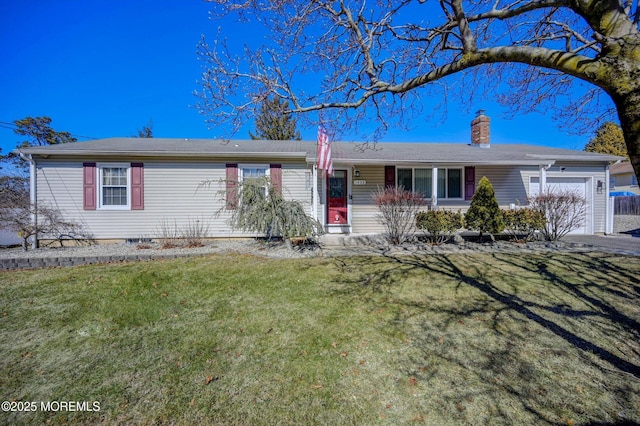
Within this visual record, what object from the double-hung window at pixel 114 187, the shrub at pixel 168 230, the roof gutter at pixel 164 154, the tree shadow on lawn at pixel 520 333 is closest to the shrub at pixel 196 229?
the shrub at pixel 168 230

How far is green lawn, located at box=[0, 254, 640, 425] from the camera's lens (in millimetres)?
2258

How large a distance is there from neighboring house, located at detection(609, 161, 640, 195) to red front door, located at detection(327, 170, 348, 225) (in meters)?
25.0

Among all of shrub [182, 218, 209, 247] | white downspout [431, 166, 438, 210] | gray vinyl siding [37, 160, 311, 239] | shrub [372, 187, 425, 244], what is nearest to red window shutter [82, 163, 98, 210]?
gray vinyl siding [37, 160, 311, 239]

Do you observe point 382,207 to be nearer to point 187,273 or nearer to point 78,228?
point 187,273

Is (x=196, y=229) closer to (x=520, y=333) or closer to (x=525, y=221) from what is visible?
(x=520, y=333)

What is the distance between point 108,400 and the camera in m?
2.35

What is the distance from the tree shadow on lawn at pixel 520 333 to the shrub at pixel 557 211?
2.50 m

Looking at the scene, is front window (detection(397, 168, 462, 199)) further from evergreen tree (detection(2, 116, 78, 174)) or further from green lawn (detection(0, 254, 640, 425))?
evergreen tree (detection(2, 116, 78, 174))

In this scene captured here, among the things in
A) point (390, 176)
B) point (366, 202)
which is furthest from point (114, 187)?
point (390, 176)

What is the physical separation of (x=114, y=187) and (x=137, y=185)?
0.78 m

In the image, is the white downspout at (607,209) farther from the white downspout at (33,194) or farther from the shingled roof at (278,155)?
the white downspout at (33,194)

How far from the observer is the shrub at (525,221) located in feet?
27.8

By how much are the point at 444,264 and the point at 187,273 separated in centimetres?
537

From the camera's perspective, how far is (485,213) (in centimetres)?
834
